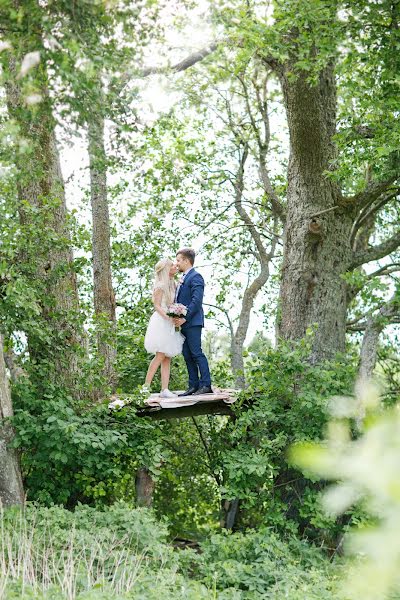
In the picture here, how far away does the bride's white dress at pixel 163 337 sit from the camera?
917cm

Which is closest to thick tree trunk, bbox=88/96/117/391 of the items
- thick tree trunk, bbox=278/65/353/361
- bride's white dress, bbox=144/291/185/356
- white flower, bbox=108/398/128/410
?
bride's white dress, bbox=144/291/185/356

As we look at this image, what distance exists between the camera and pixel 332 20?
304 inches

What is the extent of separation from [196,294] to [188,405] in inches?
50.1

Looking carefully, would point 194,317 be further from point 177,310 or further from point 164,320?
point 164,320

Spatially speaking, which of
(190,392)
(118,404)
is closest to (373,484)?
(118,404)

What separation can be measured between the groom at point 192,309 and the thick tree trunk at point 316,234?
1.59 meters

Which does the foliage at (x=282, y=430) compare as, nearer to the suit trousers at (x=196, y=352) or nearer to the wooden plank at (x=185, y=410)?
the wooden plank at (x=185, y=410)

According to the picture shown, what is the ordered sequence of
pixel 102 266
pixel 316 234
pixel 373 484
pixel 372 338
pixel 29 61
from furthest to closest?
pixel 102 266, pixel 316 234, pixel 372 338, pixel 29 61, pixel 373 484

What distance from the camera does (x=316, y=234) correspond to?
10109mm

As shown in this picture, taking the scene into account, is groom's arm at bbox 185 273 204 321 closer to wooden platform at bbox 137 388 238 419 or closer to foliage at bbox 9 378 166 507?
wooden platform at bbox 137 388 238 419

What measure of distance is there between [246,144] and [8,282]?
7.63 meters

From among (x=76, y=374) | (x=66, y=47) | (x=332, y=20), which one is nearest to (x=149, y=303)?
(x=76, y=374)

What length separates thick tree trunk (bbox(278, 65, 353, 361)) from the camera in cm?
1002

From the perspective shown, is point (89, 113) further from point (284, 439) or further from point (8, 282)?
point (284, 439)
